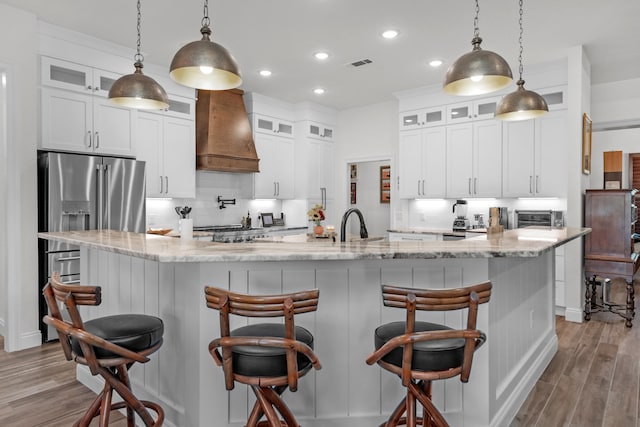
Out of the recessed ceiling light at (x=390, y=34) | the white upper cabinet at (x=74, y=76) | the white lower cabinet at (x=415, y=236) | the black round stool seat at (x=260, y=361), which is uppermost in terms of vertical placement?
the recessed ceiling light at (x=390, y=34)

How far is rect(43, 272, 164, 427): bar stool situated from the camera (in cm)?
175

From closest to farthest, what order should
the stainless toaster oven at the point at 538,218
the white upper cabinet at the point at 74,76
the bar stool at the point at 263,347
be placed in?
the bar stool at the point at 263,347 < the white upper cabinet at the point at 74,76 < the stainless toaster oven at the point at 538,218

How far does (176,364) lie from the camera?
220 centimetres

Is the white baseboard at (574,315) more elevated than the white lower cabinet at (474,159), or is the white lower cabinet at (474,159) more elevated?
the white lower cabinet at (474,159)

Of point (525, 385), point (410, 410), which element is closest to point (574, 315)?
point (525, 385)

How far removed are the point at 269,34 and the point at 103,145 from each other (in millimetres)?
2105

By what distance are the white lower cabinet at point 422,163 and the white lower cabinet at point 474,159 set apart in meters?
0.12

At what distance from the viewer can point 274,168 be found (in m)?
6.64

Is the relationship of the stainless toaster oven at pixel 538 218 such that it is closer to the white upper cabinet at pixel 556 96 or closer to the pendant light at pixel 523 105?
the white upper cabinet at pixel 556 96

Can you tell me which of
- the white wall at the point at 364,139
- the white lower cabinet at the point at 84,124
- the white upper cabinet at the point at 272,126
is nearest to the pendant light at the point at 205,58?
the white lower cabinet at the point at 84,124

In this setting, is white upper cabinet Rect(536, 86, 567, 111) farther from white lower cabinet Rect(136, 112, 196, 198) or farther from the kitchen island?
white lower cabinet Rect(136, 112, 196, 198)

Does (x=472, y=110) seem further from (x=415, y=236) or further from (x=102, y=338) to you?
(x=102, y=338)

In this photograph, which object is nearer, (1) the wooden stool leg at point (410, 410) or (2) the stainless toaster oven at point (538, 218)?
(1) the wooden stool leg at point (410, 410)

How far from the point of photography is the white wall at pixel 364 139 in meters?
6.85
